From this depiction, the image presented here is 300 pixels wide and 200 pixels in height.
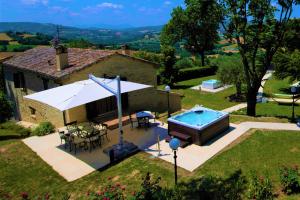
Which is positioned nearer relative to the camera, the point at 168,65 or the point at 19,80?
the point at 19,80

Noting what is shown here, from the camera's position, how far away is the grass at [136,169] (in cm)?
1078

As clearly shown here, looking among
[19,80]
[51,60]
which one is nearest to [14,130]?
[51,60]

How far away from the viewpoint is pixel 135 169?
11828 millimetres

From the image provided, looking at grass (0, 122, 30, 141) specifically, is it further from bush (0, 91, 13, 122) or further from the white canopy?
the white canopy

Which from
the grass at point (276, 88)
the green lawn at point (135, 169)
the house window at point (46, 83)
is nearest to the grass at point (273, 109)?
the grass at point (276, 88)

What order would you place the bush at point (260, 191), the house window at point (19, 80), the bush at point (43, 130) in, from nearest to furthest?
the bush at point (260, 191) → the bush at point (43, 130) → the house window at point (19, 80)

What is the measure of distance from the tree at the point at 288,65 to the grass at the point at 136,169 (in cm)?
1948

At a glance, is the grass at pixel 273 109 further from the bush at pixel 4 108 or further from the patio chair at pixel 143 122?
the bush at pixel 4 108

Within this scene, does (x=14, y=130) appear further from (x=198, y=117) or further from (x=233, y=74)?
(x=233, y=74)

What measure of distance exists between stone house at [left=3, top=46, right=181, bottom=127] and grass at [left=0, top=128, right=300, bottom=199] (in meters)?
5.60

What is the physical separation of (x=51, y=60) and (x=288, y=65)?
24728mm

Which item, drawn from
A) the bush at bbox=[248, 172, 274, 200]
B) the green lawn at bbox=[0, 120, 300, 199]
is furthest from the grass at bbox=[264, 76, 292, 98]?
the bush at bbox=[248, 172, 274, 200]

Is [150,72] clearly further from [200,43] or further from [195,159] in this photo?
Result: [200,43]

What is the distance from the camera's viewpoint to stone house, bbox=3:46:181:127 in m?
18.4
